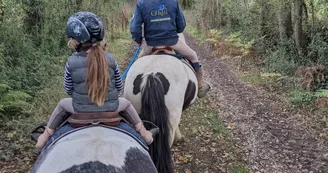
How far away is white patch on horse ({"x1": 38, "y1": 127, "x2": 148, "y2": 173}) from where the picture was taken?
2.23 meters

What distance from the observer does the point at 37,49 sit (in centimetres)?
884

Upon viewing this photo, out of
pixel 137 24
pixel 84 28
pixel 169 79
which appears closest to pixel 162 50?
pixel 137 24

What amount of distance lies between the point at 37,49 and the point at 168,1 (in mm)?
5339

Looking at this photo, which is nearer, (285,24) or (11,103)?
(11,103)

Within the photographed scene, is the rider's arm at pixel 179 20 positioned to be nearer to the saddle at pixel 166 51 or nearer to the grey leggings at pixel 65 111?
the saddle at pixel 166 51

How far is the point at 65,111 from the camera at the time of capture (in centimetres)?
293

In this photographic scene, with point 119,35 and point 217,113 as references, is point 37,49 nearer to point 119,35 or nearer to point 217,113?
point 217,113

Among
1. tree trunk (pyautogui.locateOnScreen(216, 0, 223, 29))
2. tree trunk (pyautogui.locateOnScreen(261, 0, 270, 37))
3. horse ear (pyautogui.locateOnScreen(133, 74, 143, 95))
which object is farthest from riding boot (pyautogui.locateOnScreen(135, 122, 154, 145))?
tree trunk (pyautogui.locateOnScreen(216, 0, 223, 29))

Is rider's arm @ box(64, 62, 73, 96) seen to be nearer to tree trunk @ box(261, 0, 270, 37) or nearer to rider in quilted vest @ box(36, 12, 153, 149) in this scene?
rider in quilted vest @ box(36, 12, 153, 149)

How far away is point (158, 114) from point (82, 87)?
1441mm

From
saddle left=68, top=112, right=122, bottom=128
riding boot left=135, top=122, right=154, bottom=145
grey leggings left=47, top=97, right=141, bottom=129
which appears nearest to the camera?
saddle left=68, top=112, right=122, bottom=128

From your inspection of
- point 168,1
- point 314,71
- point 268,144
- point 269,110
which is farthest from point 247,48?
point 168,1

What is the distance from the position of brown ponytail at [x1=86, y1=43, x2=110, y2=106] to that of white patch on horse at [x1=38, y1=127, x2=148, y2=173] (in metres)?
0.27

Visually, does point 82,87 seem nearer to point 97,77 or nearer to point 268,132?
point 97,77
